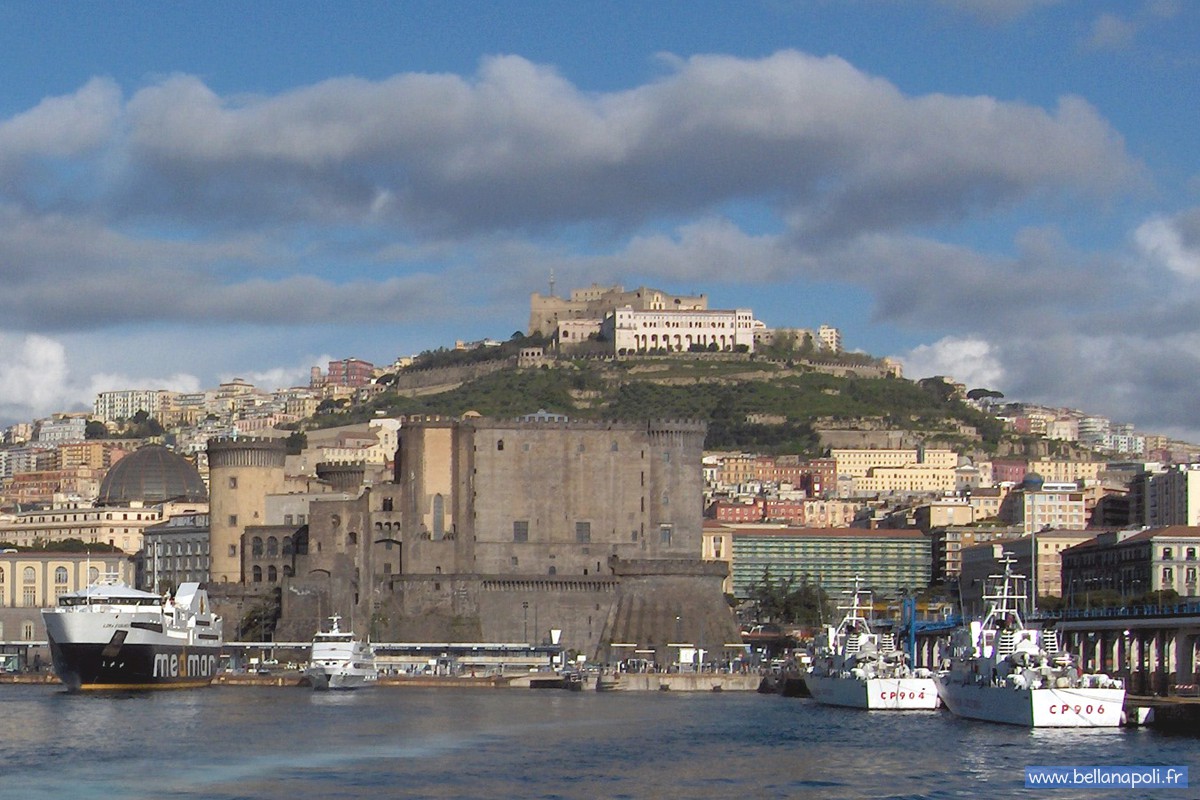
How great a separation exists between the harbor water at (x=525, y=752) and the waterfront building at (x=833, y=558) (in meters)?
86.0

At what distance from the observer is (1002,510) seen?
645ft

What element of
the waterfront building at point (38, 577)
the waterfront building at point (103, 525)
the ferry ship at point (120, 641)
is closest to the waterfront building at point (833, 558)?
the waterfront building at point (103, 525)

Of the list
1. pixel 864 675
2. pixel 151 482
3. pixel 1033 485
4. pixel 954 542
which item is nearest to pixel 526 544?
pixel 864 675

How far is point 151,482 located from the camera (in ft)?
561

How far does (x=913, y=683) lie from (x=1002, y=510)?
11513 cm

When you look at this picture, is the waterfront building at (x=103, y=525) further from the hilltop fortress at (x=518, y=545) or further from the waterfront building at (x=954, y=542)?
the waterfront building at (x=954, y=542)

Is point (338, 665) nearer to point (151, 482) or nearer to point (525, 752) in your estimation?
point (525, 752)

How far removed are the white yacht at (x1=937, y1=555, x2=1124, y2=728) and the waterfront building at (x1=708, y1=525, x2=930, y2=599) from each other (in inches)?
3801

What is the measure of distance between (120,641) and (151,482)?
72256 mm

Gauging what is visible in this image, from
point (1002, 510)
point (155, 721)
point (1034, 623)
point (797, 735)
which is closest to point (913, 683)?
point (1034, 623)

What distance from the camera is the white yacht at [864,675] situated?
84.0 meters

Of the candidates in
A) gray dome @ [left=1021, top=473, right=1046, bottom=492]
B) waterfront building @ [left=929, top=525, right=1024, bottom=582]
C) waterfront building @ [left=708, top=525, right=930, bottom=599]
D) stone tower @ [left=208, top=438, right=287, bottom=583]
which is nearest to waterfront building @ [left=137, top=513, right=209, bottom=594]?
stone tower @ [left=208, top=438, right=287, bottom=583]

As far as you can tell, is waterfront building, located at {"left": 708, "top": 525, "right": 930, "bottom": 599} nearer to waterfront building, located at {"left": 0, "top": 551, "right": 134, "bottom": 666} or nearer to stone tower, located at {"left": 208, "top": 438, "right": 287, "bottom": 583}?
waterfront building, located at {"left": 0, "top": 551, "right": 134, "bottom": 666}

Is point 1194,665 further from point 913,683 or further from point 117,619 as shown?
point 117,619
